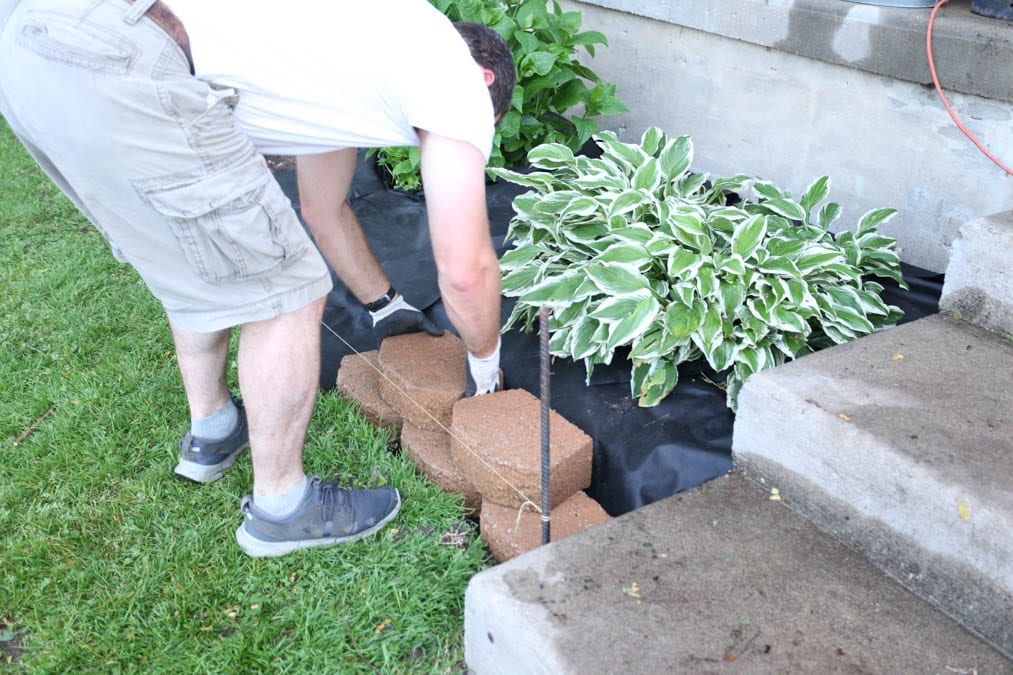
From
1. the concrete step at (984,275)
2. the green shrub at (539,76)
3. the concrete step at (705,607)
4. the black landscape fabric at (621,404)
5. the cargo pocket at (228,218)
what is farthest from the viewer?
the green shrub at (539,76)

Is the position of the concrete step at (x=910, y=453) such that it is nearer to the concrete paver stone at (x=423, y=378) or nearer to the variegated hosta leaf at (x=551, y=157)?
the concrete paver stone at (x=423, y=378)

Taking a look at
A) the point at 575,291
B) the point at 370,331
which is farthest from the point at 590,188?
the point at 370,331

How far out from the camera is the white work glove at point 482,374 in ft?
7.10

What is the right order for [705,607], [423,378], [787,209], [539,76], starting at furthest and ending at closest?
[539,76]
[787,209]
[423,378]
[705,607]

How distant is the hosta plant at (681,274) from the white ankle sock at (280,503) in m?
0.76

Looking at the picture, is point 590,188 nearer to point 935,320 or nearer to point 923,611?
point 935,320

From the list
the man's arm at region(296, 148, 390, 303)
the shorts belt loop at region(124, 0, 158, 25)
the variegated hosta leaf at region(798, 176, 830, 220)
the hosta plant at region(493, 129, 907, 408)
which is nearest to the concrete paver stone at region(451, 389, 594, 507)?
the hosta plant at region(493, 129, 907, 408)

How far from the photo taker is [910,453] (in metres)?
1.48

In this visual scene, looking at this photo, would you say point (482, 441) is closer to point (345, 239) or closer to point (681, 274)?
point (681, 274)

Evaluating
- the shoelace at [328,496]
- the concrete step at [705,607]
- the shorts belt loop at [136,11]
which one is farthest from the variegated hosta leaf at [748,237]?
the shorts belt loop at [136,11]

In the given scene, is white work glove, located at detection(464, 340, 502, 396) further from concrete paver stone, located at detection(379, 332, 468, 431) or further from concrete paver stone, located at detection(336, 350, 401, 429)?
concrete paver stone, located at detection(336, 350, 401, 429)

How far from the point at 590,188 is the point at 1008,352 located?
1139mm

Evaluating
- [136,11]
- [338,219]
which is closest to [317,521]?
[338,219]

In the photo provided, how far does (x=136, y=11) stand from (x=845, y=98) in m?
2.05
